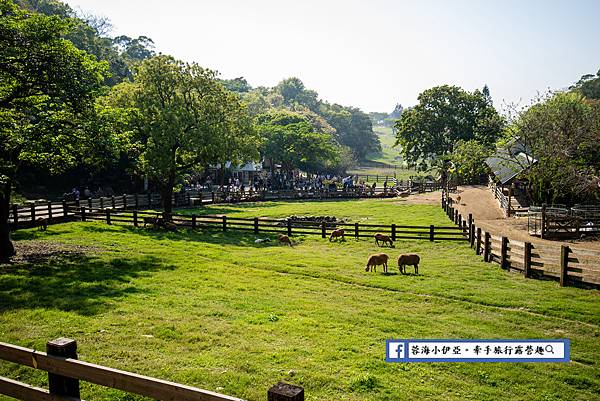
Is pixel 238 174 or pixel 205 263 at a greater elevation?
pixel 238 174

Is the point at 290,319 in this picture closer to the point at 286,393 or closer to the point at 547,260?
the point at 286,393

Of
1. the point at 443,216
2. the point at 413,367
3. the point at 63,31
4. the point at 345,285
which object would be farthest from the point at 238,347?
the point at 443,216

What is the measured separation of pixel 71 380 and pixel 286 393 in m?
2.51

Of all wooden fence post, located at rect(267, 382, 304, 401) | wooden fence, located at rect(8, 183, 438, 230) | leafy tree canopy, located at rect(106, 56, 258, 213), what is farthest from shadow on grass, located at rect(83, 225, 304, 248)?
wooden fence post, located at rect(267, 382, 304, 401)

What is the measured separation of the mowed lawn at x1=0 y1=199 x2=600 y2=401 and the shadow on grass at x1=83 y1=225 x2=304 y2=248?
153 inches

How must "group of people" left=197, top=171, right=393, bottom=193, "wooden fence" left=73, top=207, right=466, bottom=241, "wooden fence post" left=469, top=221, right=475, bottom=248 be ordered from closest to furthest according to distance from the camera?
"wooden fence post" left=469, top=221, right=475, bottom=248 → "wooden fence" left=73, top=207, right=466, bottom=241 → "group of people" left=197, top=171, right=393, bottom=193

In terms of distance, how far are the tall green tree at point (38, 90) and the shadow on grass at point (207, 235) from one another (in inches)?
321

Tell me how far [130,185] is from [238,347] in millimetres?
43156

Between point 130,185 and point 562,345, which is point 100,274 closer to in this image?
point 562,345

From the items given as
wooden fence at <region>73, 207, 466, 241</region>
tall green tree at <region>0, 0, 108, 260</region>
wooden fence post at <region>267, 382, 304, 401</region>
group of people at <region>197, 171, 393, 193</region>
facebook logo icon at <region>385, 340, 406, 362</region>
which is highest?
tall green tree at <region>0, 0, 108, 260</region>

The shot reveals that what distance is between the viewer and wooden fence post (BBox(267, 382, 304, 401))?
11.6 feet

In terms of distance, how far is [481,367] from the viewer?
332 inches

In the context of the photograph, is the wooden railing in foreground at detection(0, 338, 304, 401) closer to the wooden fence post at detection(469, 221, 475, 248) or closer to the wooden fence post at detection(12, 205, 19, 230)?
the wooden fence post at detection(469, 221, 475, 248)

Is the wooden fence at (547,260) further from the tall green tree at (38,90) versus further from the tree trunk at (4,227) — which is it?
the tree trunk at (4,227)
